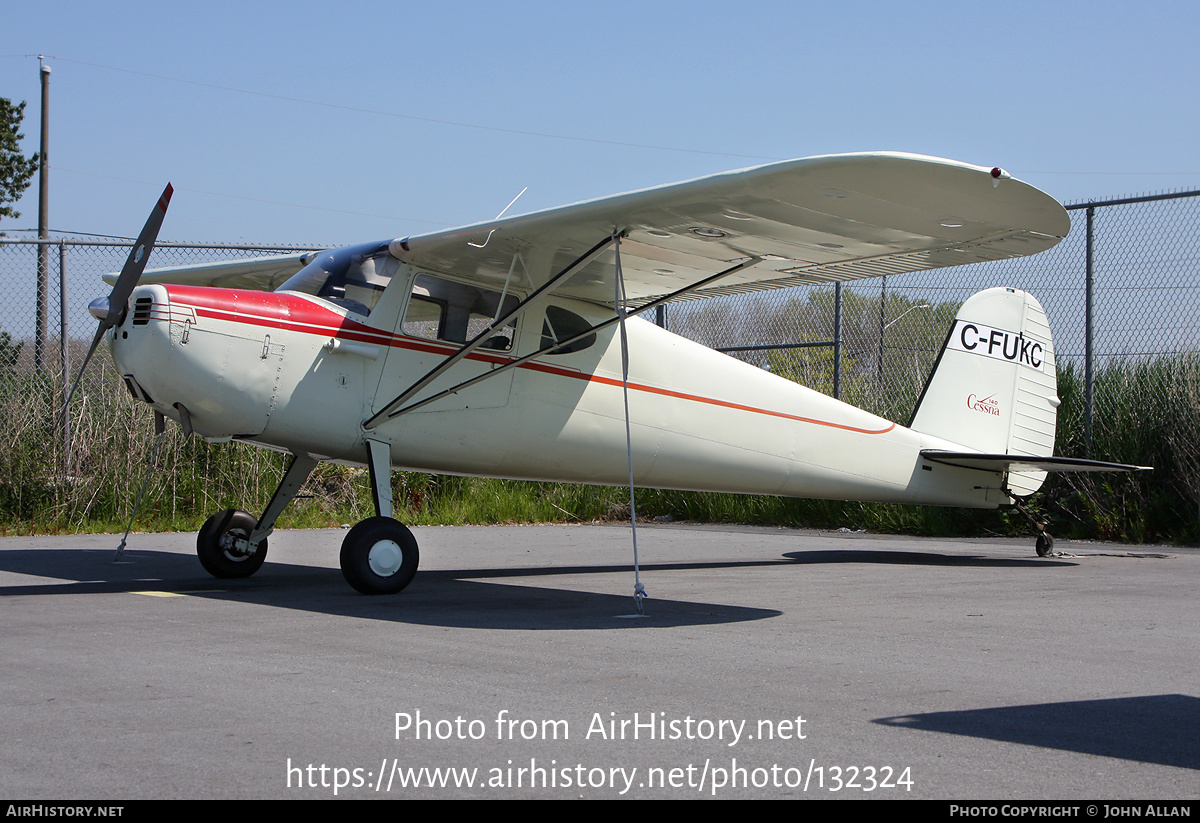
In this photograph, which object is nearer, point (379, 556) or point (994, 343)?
point (379, 556)

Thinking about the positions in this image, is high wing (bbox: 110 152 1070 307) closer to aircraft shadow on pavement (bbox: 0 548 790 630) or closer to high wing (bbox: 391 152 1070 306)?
high wing (bbox: 391 152 1070 306)

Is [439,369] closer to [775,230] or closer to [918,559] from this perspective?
[775,230]

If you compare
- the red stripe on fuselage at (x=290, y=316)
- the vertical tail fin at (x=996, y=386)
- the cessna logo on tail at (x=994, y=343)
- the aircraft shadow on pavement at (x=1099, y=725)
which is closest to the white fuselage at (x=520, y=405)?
the red stripe on fuselage at (x=290, y=316)

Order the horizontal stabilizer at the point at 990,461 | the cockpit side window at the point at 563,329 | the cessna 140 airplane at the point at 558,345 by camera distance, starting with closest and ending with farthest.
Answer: the cessna 140 airplane at the point at 558,345
the cockpit side window at the point at 563,329
the horizontal stabilizer at the point at 990,461

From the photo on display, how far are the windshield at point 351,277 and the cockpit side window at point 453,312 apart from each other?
264 mm

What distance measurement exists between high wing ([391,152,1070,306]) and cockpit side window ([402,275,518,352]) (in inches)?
6.0

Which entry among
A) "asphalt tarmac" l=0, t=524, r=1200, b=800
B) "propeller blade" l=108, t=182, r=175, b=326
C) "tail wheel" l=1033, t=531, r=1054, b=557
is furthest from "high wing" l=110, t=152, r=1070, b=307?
"tail wheel" l=1033, t=531, r=1054, b=557

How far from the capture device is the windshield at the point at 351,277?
755 cm

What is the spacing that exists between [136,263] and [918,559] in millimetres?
7446

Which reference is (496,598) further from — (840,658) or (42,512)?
(42,512)

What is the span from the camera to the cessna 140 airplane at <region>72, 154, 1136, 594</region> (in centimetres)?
638

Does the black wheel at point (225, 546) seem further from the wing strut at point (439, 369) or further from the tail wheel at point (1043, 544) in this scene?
the tail wheel at point (1043, 544)

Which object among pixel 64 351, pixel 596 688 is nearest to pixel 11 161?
pixel 64 351

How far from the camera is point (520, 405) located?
811 centimetres
